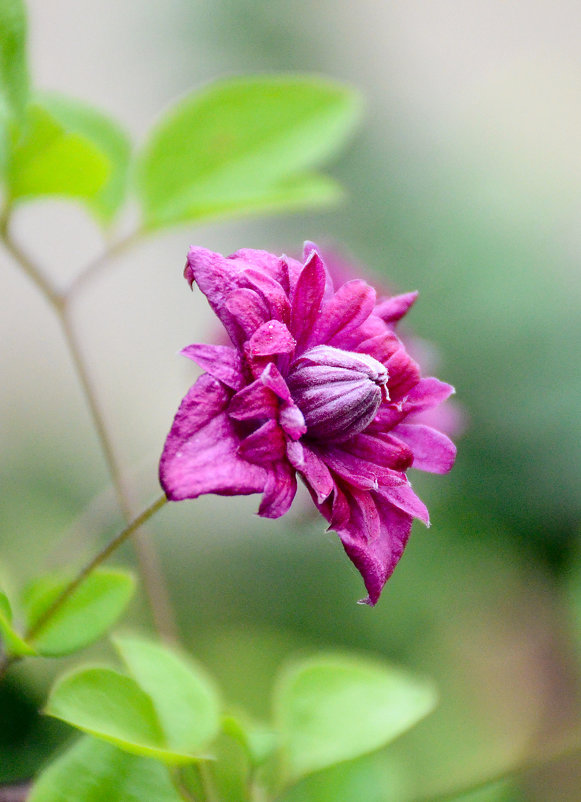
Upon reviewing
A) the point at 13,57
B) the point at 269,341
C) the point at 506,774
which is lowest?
the point at 506,774

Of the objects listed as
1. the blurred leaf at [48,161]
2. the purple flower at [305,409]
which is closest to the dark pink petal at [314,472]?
the purple flower at [305,409]

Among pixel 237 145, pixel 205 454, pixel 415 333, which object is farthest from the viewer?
pixel 415 333

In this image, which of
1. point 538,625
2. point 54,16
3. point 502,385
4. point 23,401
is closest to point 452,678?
point 538,625

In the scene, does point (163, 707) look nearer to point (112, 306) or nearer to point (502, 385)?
point (502, 385)

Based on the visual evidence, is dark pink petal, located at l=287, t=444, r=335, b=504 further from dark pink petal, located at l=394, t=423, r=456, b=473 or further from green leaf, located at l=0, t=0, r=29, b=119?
green leaf, located at l=0, t=0, r=29, b=119

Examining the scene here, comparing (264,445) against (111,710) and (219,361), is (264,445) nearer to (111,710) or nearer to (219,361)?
(219,361)

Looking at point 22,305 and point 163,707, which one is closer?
point 163,707

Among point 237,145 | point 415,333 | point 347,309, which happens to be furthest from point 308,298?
point 415,333
